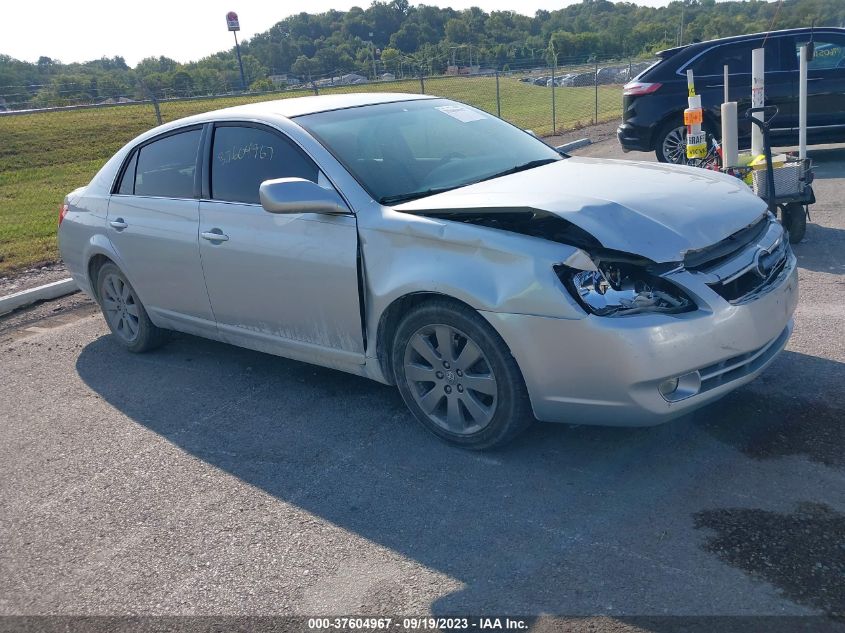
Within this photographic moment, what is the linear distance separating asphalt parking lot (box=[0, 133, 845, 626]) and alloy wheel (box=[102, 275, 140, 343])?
924 mm

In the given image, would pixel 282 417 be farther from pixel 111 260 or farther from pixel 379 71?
pixel 379 71

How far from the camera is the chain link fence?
40.1 ft

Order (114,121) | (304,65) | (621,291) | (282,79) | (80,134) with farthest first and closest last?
(304,65) → (282,79) → (114,121) → (80,134) → (621,291)

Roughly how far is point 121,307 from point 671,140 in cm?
798

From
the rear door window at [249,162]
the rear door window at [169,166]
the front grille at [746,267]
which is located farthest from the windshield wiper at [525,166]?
the rear door window at [169,166]

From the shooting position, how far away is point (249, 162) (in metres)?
4.89

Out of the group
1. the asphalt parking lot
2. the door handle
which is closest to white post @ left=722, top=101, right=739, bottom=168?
the asphalt parking lot

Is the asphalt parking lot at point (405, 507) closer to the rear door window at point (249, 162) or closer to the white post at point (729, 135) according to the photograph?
the rear door window at point (249, 162)

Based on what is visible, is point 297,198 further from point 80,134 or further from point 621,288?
point 80,134

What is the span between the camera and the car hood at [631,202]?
11.8 feet

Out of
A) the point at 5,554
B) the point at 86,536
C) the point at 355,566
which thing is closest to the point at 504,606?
the point at 355,566

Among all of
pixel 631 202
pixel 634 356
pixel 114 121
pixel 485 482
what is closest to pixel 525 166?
pixel 631 202

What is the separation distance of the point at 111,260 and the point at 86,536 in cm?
279

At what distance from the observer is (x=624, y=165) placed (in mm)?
4672
